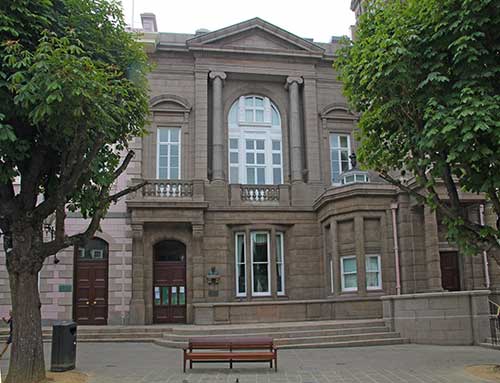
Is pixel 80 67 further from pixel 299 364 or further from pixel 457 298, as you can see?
pixel 457 298

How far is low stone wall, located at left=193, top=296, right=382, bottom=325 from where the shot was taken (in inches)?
811

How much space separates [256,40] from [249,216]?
8.21m

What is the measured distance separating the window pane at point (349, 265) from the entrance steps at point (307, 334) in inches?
157

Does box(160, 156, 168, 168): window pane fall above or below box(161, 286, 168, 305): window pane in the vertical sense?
above

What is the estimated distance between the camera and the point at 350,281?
22.3 m

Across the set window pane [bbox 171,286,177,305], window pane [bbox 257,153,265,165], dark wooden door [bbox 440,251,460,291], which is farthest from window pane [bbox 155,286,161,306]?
dark wooden door [bbox 440,251,460,291]

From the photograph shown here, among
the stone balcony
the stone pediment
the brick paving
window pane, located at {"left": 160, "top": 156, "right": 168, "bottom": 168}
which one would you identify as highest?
the stone pediment

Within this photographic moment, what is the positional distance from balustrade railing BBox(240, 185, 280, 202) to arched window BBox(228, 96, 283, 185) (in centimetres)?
73

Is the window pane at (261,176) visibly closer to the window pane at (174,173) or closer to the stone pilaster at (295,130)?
the stone pilaster at (295,130)

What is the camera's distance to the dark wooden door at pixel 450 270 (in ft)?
74.3

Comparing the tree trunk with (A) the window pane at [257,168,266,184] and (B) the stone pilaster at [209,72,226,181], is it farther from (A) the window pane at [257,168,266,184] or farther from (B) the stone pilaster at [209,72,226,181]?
(A) the window pane at [257,168,266,184]

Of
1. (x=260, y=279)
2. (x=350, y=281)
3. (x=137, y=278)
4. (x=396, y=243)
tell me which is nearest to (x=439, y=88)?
(x=396, y=243)

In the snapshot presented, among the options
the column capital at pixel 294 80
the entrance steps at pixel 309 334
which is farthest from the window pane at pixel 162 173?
the entrance steps at pixel 309 334

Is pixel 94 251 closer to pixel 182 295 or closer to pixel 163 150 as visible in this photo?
pixel 182 295
